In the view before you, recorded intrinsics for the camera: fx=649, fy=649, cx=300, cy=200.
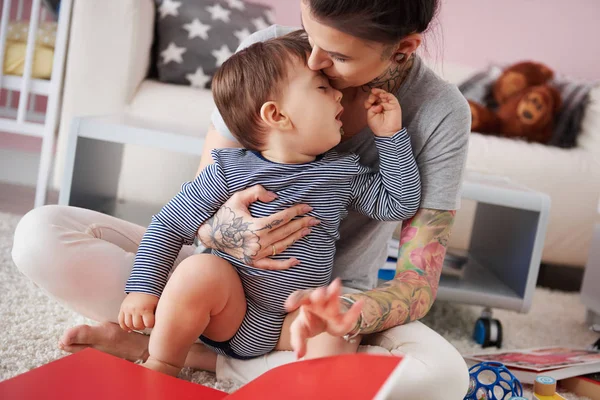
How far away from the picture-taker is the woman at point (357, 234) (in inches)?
33.6

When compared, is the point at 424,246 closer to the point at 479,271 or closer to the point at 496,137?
the point at 479,271

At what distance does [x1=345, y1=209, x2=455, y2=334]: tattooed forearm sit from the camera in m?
0.90

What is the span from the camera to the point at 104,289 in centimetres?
100

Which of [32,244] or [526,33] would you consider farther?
[526,33]

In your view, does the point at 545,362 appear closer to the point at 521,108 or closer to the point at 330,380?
the point at 330,380

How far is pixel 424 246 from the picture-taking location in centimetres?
98

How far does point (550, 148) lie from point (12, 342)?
1941 mm

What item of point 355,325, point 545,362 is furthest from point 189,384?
point 545,362

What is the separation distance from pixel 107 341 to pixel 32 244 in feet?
0.63

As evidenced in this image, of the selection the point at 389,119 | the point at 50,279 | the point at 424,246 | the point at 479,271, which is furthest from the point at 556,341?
the point at 50,279

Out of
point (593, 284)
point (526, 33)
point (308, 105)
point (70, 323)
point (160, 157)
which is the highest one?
point (526, 33)

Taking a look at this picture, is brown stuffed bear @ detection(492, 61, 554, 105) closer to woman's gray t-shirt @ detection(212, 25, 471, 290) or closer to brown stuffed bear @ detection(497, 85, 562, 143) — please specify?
brown stuffed bear @ detection(497, 85, 562, 143)

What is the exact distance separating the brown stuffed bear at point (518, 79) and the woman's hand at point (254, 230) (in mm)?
1885

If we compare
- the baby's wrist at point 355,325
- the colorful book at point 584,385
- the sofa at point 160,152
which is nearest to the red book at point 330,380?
the baby's wrist at point 355,325
